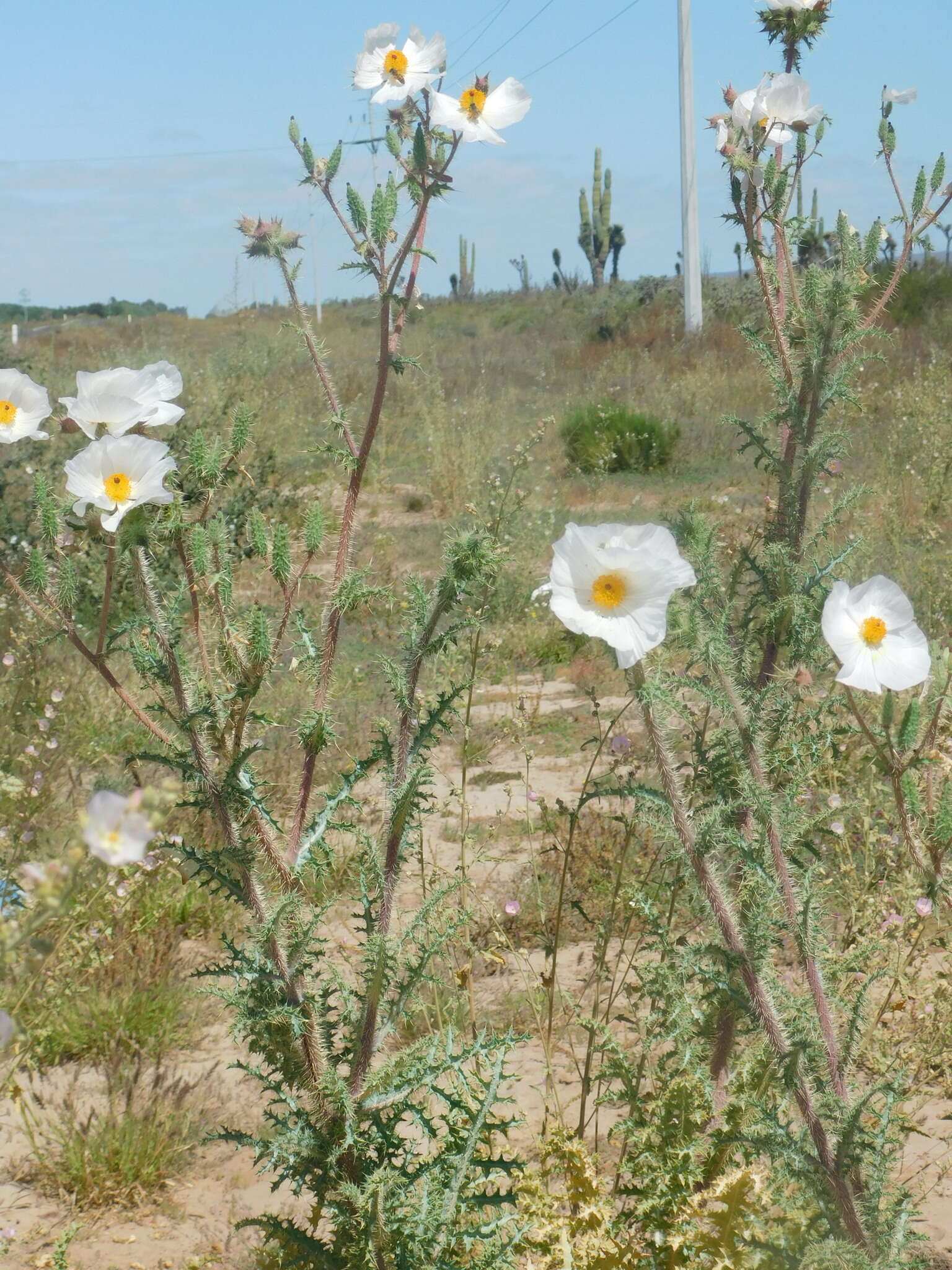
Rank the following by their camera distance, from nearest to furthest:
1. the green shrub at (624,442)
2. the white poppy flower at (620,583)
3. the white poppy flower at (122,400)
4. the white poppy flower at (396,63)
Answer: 1. the white poppy flower at (620,583)
2. the white poppy flower at (122,400)
3. the white poppy flower at (396,63)
4. the green shrub at (624,442)

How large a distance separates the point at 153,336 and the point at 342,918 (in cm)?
1956

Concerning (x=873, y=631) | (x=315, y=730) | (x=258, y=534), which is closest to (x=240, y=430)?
(x=258, y=534)

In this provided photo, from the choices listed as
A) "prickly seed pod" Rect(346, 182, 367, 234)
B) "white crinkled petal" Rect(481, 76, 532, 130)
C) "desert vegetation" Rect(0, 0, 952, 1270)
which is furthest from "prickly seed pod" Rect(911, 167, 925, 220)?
"prickly seed pod" Rect(346, 182, 367, 234)

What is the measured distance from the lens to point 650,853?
314cm

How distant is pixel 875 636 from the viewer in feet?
4.49

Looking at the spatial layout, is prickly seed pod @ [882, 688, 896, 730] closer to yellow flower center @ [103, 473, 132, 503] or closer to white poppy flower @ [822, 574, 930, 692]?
white poppy flower @ [822, 574, 930, 692]

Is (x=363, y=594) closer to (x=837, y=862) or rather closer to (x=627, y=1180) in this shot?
(x=627, y=1180)

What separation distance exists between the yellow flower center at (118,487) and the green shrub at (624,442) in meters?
7.66

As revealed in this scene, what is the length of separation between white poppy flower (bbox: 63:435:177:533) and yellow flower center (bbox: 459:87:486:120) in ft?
2.09

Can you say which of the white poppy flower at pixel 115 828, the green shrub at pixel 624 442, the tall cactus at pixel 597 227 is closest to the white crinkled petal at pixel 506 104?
the white poppy flower at pixel 115 828

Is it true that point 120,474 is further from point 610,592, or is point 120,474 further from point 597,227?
point 597,227

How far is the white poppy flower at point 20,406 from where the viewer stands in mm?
1385

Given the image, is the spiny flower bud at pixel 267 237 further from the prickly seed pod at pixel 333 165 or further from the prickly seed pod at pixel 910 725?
the prickly seed pod at pixel 910 725

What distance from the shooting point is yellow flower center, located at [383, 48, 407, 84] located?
1.44m
